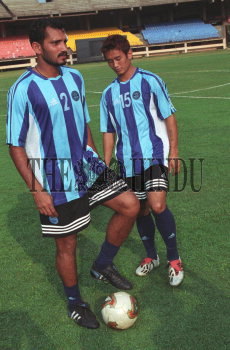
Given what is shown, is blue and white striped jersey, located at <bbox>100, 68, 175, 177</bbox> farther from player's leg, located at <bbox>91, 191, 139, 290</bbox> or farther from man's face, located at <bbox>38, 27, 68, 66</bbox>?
man's face, located at <bbox>38, 27, 68, 66</bbox>

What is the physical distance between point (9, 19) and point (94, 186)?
1469 inches

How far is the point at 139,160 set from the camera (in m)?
3.75

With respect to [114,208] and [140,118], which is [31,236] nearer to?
[114,208]

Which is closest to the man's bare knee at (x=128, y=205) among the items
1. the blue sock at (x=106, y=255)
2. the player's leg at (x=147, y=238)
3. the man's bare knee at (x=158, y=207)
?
the man's bare knee at (x=158, y=207)

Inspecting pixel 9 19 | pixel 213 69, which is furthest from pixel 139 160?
pixel 9 19

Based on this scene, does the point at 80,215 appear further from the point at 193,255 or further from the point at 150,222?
the point at 193,255

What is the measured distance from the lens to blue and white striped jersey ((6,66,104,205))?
295 cm

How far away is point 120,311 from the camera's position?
124 inches

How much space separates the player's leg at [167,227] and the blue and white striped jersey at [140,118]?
0.95 ft

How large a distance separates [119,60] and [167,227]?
143cm

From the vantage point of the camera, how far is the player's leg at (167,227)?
3623 mm

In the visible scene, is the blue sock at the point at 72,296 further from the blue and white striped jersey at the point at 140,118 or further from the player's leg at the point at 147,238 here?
the blue and white striped jersey at the point at 140,118

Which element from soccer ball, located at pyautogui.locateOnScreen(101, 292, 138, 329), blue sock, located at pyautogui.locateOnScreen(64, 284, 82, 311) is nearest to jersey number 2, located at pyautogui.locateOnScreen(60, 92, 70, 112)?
blue sock, located at pyautogui.locateOnScreen(64, 284, 82, 311)

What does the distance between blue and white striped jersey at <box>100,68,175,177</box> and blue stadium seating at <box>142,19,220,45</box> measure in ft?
113
